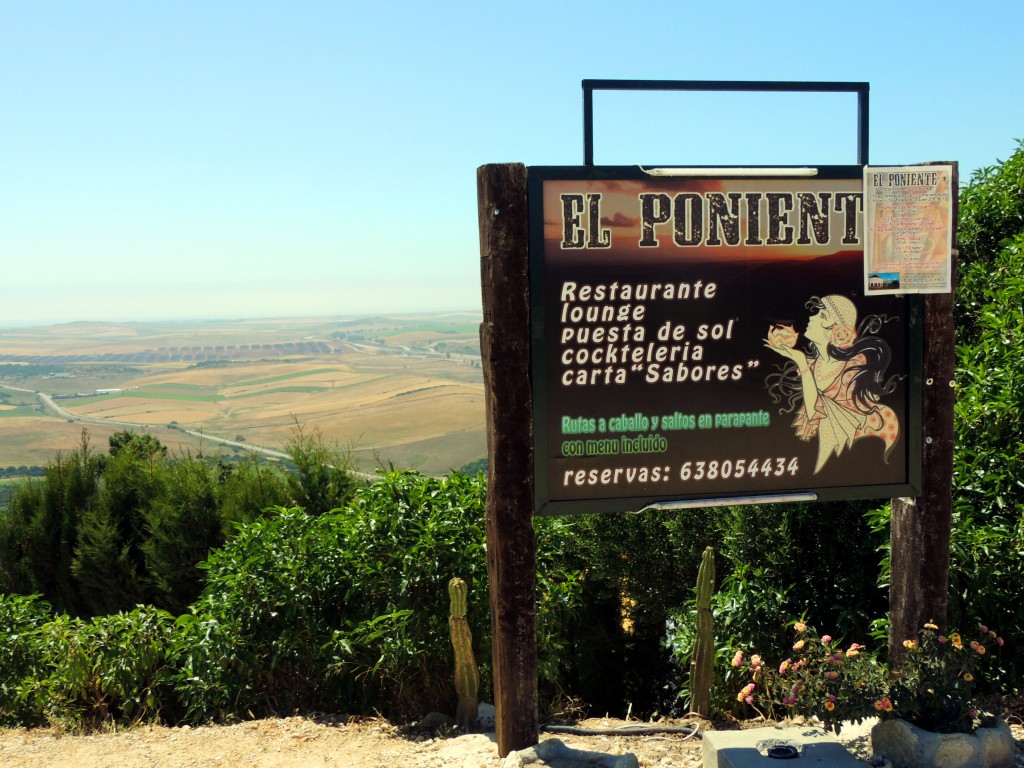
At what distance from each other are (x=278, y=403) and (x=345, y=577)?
Answer: 522 ft

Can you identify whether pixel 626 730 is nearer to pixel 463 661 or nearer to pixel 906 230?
pixel 463 661

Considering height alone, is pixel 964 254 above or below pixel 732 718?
above

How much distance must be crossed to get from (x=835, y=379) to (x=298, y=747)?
4467mm

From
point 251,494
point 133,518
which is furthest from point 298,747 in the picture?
point 133,518

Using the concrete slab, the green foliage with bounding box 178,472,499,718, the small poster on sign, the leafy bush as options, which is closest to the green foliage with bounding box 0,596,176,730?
the leafy bush

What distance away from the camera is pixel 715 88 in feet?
16.6

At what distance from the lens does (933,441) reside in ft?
17.1

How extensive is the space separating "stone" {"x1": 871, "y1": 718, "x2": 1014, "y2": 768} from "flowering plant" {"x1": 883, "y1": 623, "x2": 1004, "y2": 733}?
71 mm

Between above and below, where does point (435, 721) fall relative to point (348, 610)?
below

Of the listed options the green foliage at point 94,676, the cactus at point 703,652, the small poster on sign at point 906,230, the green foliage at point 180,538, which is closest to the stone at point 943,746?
the cactus at point 703,652

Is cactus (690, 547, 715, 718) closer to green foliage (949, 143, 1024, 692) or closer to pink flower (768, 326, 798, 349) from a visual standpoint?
green foliage (949, 143, 1024, 692)

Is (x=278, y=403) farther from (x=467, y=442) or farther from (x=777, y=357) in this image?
(x=777, y=357)

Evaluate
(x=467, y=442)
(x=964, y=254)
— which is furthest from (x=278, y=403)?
(x=964, y=254)

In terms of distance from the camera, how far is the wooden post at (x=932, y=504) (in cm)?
516
